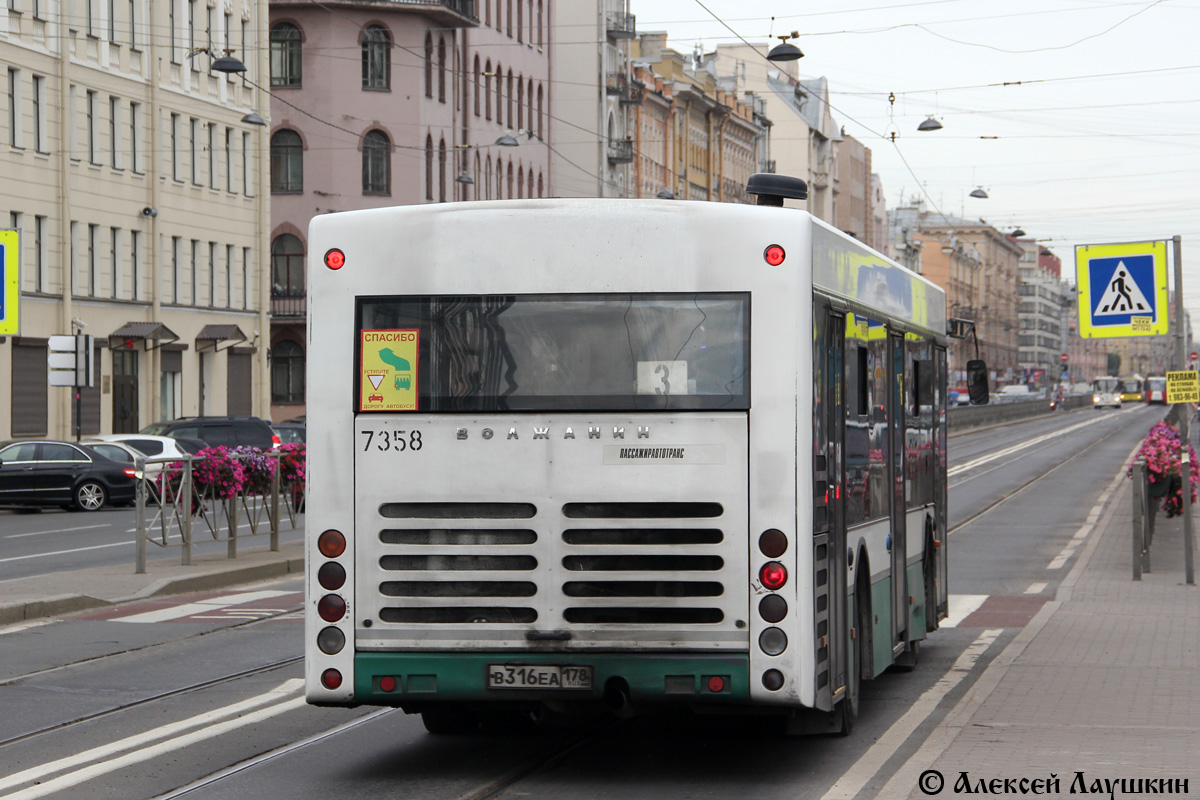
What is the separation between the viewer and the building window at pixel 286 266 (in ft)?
225

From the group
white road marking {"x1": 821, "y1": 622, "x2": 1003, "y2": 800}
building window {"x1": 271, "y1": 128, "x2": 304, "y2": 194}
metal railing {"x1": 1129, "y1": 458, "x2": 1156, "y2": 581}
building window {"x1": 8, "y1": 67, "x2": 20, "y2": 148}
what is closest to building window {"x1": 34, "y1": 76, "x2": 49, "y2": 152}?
building window {"x1": 8, "y1": 67, "x2": 20, "y2": 148}

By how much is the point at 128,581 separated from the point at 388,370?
10.6 m

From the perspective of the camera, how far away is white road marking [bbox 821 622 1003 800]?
882cm

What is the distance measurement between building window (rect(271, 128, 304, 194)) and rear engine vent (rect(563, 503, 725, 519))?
62.4m

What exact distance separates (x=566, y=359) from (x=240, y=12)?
53560 millimetres

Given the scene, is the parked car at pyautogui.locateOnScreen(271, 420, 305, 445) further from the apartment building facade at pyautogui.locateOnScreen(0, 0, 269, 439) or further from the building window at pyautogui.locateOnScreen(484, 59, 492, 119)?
the building window at pyautogui.locateOnScreen(484, 59, 492, 119)

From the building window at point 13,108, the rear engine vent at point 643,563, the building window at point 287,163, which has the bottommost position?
the rear engine vent at point 643,563

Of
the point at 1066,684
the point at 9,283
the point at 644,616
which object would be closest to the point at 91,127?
the point at 9,283

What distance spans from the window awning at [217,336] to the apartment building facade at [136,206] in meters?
0.07

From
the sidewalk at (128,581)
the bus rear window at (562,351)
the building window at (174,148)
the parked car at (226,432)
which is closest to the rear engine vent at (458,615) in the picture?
the bus rear window at (562,351)

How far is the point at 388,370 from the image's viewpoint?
898cm

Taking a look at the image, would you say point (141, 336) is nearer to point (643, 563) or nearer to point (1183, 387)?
point (1183, 387)

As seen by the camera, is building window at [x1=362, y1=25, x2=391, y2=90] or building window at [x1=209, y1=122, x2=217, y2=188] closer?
building window at [x1=209, y1=122, x2=217, y2=188]

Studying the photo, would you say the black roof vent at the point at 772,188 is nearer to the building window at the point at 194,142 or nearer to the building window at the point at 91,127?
the building window at the point at 91,127
